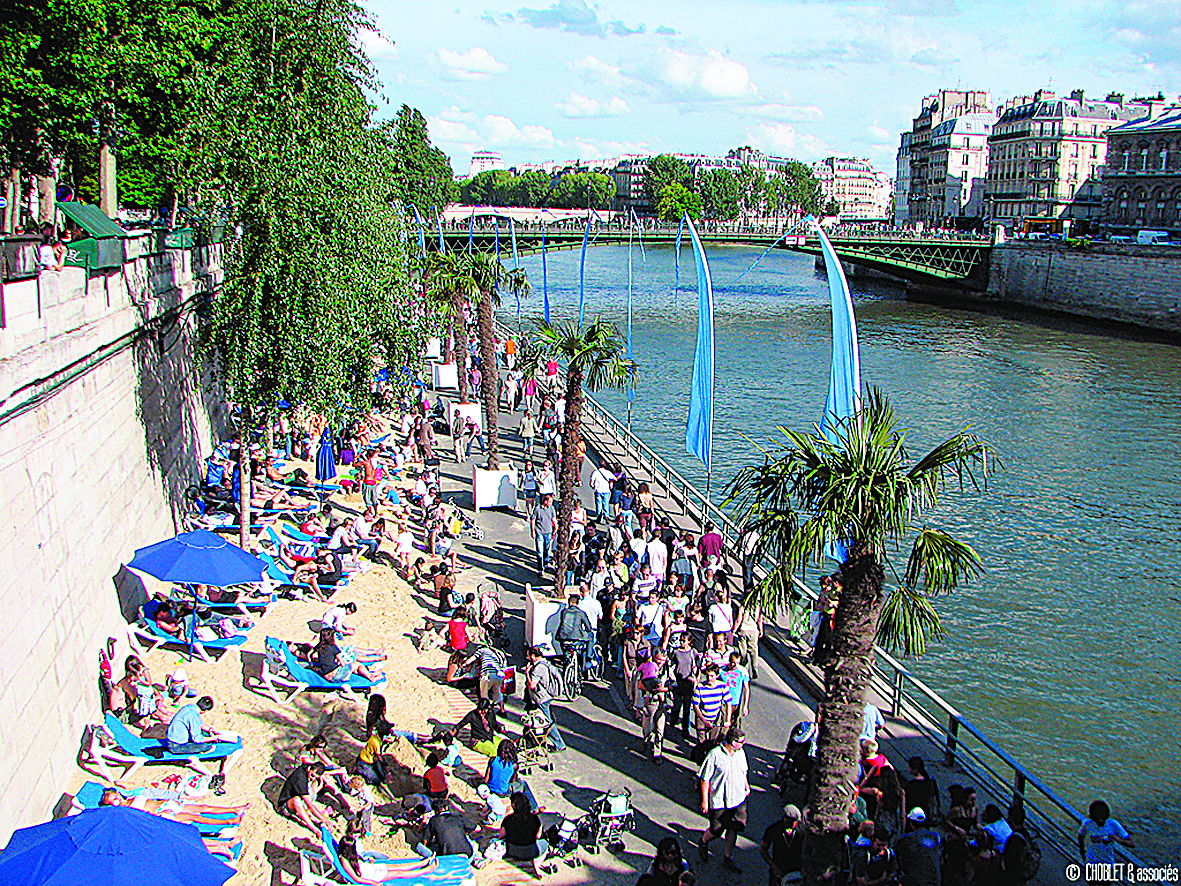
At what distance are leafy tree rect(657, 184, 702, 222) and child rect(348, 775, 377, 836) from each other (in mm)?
161875

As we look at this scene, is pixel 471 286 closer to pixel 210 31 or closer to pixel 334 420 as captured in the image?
pixel 210 31

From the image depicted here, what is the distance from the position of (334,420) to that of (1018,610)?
40.9ft

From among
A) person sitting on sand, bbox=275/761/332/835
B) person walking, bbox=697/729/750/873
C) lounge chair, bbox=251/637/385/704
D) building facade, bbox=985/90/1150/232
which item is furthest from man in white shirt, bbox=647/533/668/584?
building facade, bbox=985/90/1150/232

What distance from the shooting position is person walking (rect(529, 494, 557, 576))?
55.1ft

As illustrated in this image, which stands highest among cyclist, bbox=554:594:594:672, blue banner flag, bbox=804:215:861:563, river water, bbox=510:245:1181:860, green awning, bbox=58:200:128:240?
green awning, bbox=58:200:128:240

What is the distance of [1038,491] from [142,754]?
23423 mm

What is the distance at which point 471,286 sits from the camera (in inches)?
1241

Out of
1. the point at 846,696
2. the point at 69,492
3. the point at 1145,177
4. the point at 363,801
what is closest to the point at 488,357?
the point at 69,492

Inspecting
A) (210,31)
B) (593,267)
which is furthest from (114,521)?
(593,267)

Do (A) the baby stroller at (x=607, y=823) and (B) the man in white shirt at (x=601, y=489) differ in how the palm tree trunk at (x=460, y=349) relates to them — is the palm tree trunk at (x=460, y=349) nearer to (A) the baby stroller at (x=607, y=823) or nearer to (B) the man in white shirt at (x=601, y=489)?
(B) the man in white shirt at (x=601, y=489)

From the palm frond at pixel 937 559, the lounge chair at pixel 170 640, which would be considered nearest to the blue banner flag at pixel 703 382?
the lounge chair at pixel 170 640

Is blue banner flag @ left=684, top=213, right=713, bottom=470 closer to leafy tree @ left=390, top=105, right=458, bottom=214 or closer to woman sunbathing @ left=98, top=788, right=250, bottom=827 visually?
woman sunbathing @ left=98, top=788, right=250, bottom=827

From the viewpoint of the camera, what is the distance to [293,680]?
496 inches

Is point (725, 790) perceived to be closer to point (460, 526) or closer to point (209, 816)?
point (209, 816)
